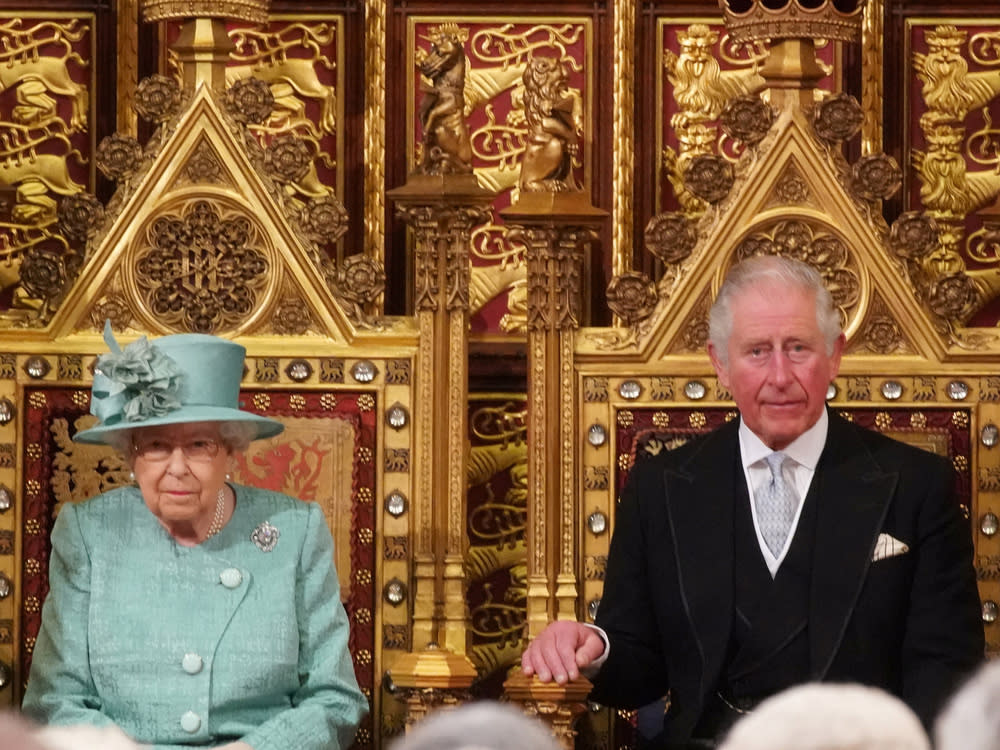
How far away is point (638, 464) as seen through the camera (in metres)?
4.37

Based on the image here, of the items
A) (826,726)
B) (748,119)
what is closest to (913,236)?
(748,119)

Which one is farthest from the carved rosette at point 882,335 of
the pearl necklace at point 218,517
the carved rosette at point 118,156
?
the carved rosette at point 118,156

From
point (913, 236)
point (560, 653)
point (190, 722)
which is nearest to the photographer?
point (560, 653)

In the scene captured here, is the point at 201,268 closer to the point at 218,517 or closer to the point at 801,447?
the point at 218,517

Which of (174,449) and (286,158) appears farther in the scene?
(286,158)

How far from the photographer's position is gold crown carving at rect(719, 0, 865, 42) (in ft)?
16.1

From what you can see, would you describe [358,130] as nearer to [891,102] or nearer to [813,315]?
[891,102]

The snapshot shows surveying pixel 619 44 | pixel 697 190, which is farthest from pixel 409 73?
pixel 697 190

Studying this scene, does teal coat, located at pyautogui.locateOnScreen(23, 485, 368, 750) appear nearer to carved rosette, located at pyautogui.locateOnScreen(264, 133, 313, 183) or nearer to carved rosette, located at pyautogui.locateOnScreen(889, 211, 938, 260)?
carved rosette, located at pyautogui.locateOnScreen(264, 133, 313, 183)

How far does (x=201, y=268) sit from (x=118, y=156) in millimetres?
326

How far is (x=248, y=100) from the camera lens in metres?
4.90

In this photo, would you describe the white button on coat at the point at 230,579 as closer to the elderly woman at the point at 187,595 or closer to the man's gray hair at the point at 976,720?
the elderly woman at the point at 187,595

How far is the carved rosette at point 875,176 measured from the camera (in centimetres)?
489

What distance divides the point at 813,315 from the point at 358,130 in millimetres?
Answer: 1814
